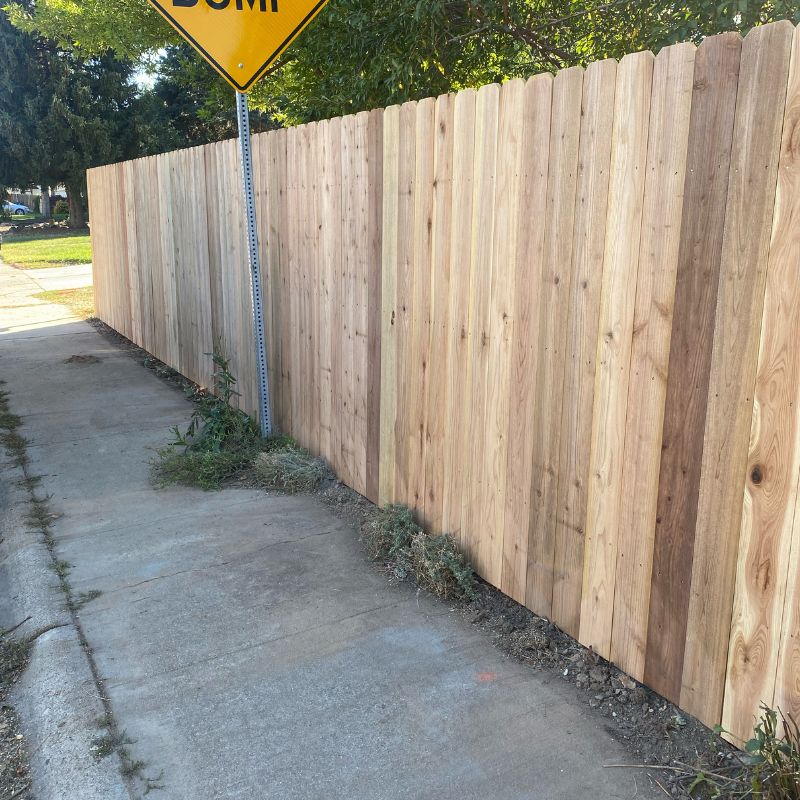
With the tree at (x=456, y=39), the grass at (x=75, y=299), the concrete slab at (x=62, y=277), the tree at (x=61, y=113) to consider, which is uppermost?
the tree at (x=61, y=113)

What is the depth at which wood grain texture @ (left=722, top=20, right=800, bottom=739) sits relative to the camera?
2.34 m

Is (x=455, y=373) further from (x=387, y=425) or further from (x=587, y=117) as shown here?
(x=587, y=117)

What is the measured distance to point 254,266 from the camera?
5.68 meters

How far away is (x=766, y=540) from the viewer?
250cm

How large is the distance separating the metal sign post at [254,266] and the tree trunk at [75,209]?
33.1 metres

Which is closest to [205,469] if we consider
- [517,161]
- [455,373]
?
[455,373]

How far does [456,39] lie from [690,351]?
5786mm

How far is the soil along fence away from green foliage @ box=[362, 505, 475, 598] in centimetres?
10

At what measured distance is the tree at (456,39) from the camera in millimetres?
7051

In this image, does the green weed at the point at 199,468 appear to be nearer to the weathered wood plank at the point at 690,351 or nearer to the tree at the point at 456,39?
the weathered wood plank at the point at 690,351

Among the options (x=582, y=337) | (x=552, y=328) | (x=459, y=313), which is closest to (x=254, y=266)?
(x=459, y=313)

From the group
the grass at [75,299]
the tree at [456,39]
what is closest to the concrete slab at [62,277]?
the grass at [75,299]

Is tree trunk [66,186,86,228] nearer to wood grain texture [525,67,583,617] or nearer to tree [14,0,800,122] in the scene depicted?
tree [14,0,800,122]

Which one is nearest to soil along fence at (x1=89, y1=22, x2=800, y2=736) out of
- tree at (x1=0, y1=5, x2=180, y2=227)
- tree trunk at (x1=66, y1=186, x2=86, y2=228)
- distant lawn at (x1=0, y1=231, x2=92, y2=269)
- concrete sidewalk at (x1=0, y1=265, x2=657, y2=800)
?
concrete sidewalk at (x1=0, y1=265, x2=657, y2=800)
